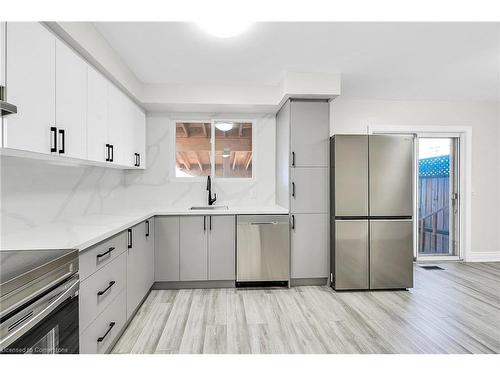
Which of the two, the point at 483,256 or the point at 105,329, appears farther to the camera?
the point at 483,256

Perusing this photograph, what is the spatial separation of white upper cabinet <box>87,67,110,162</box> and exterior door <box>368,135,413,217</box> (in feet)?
8.93

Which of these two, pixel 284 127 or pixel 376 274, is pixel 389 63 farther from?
pixel 376 274

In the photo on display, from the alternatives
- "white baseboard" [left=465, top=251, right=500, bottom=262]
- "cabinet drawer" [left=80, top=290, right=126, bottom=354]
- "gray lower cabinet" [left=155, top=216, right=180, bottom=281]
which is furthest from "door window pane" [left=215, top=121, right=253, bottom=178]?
"white baseboard" [left=465, top=251, right=500, bottom=262]

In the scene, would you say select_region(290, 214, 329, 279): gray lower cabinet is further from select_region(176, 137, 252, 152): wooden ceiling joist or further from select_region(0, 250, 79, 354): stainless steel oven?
select_region(0, 250, 79, 354): stainless steel oven

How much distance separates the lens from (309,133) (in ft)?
10.8

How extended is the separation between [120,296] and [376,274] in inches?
104

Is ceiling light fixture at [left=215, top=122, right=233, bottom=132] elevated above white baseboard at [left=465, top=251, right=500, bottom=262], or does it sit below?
above

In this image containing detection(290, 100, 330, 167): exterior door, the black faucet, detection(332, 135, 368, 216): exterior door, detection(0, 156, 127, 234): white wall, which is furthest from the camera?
the black faucet

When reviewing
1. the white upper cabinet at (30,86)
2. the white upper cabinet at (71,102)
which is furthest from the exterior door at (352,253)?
the white upper cabinet at (30,86)

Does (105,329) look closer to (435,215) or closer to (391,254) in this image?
(391,254)

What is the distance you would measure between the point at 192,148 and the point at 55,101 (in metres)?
2.28

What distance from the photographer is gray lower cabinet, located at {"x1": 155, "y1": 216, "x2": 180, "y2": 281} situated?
3189 mm

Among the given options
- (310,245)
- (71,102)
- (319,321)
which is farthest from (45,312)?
(310,245)
